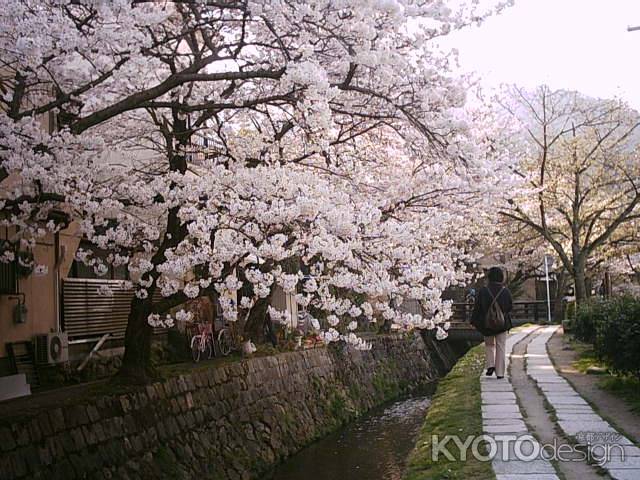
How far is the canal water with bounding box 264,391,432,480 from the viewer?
1265 cm

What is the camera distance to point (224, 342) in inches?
645

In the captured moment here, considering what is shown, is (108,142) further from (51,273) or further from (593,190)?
(593,190)

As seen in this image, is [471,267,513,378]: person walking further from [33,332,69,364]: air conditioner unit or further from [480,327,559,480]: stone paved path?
[33,332,69,364]: air conditioner unit

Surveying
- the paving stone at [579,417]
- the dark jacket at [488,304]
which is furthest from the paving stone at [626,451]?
the dark jacket at [488,304]

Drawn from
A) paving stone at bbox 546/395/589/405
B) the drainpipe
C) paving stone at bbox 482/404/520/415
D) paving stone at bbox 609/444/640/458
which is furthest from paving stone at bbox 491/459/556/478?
the drainpipe

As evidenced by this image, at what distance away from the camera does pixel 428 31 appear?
9.06 meters

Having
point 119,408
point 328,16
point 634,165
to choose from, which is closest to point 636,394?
point 328,16

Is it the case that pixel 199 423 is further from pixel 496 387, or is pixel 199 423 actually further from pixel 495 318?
pixel 495 318

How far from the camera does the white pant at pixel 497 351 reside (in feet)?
38.5

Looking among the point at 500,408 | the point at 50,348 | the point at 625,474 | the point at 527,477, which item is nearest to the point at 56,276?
the point at 50,348

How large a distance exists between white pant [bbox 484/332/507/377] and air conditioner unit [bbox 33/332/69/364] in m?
6.78

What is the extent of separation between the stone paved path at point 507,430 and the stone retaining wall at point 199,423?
→ 433 centimetres

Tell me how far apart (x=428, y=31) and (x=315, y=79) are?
205cm

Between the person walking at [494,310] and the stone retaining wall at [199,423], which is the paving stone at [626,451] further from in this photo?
the stone retaining wall at [199,423]
